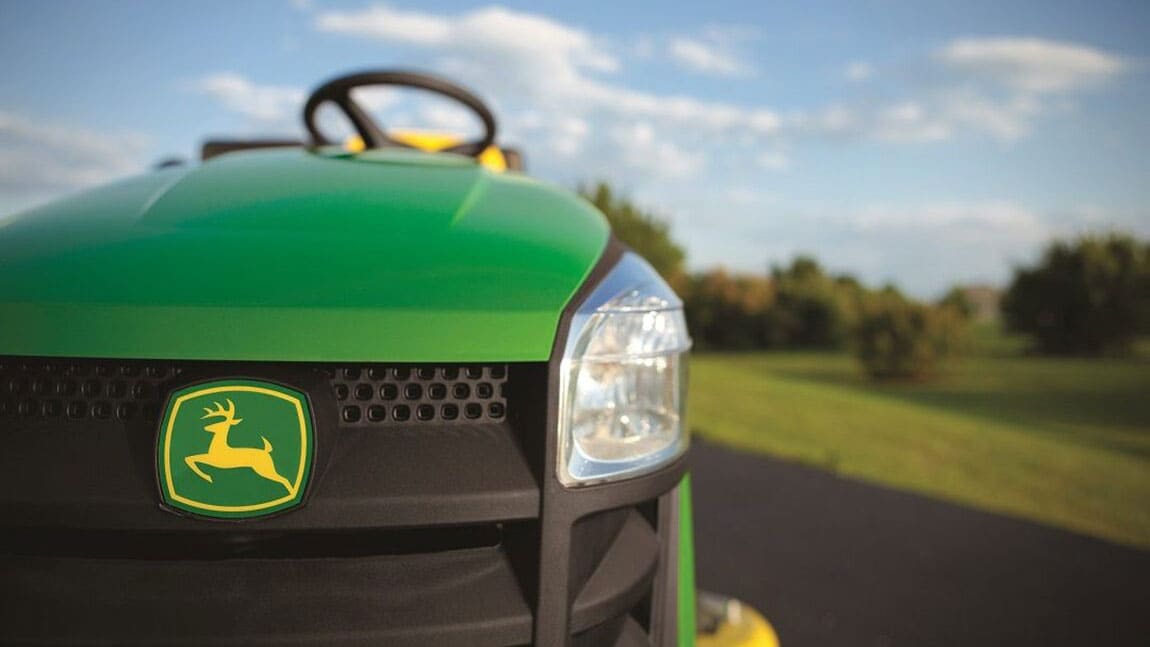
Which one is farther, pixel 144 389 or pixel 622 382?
pixel 622 382

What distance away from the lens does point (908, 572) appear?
3.60m

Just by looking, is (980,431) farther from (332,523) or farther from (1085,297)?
(1085,297)

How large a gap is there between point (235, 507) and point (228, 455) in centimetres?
6

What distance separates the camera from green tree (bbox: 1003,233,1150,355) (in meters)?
15.7

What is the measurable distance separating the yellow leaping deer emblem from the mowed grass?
376cm

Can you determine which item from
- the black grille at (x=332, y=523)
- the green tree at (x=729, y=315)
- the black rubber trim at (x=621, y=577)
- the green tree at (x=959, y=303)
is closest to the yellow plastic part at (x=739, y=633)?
the black rubber trim at (x=621, y=577)

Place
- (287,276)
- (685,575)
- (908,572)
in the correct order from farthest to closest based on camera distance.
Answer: (908,572) → (685,575) → (287,276)

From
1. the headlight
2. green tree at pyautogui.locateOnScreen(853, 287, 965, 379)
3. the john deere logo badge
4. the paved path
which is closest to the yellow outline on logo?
the john deere logo badge

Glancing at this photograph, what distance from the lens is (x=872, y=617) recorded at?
310 cm

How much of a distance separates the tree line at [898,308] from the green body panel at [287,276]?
1024cm

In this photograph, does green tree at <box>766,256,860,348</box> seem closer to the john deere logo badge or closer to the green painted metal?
the green painted metal

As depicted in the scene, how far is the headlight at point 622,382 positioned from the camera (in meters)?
1.09

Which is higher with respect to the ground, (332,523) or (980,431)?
(332,523)

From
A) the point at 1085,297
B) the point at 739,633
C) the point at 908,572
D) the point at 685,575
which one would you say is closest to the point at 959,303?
the point at 1085,297
